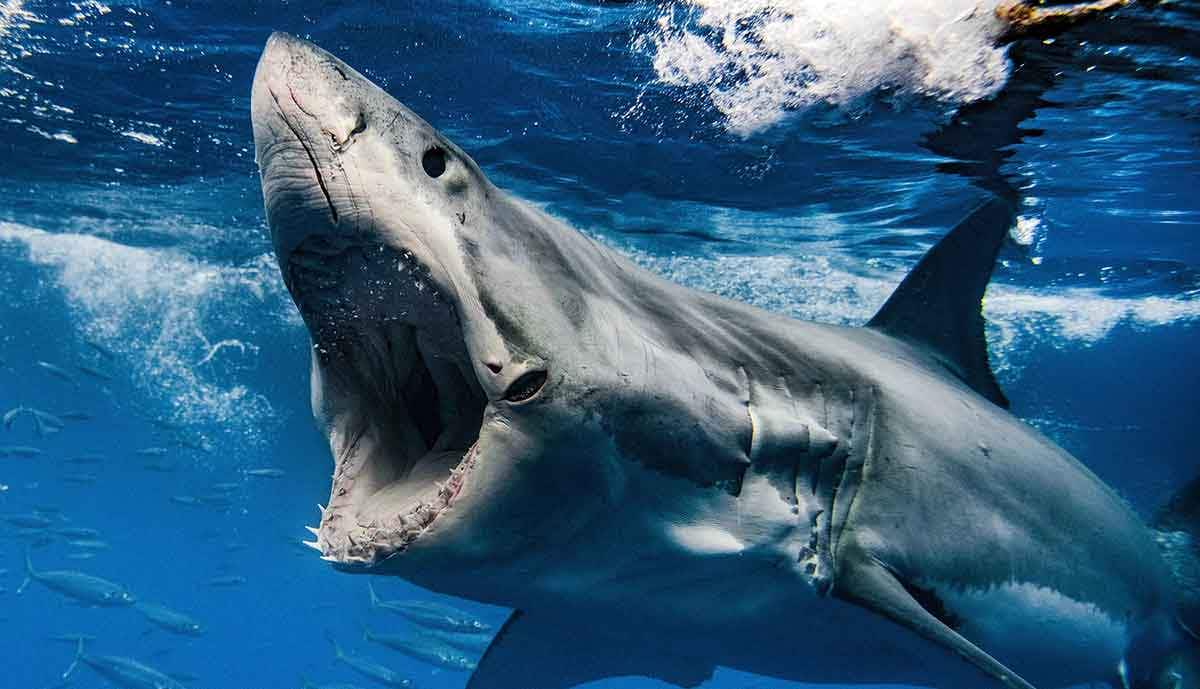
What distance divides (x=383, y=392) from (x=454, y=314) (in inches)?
24.5

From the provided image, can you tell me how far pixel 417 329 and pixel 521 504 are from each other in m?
0.64

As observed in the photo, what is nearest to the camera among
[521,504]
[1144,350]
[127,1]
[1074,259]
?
[521,504]

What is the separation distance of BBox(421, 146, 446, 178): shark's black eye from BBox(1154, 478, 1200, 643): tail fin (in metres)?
4.50

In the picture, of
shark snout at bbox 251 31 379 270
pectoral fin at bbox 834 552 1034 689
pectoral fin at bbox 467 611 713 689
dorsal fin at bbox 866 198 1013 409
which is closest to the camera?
shark snout at bbox 251 31 379 270

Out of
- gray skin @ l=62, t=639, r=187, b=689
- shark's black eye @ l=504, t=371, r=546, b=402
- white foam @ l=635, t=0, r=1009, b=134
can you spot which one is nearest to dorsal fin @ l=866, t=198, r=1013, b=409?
white foam @ l=635, t=0, r=1009, b=134

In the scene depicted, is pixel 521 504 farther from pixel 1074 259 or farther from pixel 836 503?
pixel 1074 259

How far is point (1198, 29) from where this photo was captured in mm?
5859

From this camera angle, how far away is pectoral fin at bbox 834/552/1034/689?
2.29 meters

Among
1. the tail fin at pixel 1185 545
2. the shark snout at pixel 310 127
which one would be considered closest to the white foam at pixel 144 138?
the shark snout at pixel 310 127

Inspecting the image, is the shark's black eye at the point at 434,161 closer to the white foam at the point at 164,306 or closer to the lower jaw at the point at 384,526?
the lower jaw at the point at 384,526

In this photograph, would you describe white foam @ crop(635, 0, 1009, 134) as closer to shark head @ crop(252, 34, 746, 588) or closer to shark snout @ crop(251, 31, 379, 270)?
shark head @ crop(252, 34, 746, 588)

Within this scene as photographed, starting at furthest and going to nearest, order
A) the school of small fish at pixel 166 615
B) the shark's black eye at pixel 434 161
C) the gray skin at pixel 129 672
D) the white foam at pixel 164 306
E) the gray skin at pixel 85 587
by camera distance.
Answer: the white foam at pixel 164 306 < the gray skin at pixel 85 587 < the gray skin at pixel 129 672 < the school of small fish at pixel 166 615 < the shark's black eye at pixel 434 161

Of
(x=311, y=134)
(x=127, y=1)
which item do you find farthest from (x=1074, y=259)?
Result: (x=311, y=134)

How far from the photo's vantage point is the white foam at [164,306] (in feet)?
60.0
